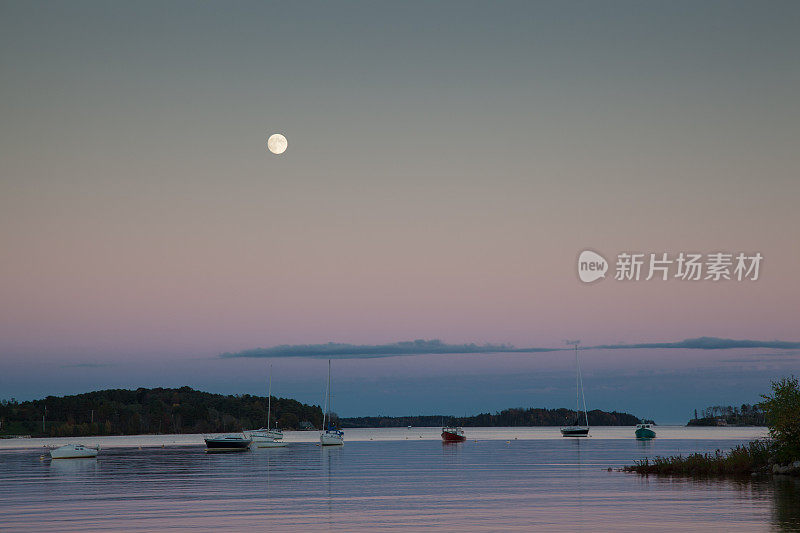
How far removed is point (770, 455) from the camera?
63.4 m

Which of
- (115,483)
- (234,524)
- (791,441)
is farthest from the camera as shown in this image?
(115,483)

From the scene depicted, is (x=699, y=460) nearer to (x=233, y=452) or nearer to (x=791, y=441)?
(x=791, y=441)

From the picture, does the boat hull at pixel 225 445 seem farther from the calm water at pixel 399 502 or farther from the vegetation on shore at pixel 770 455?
the vegetation on shore at pixel 770 455

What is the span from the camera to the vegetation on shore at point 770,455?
5800 cm

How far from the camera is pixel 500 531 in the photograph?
123 ft

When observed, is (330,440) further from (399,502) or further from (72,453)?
(399,502)

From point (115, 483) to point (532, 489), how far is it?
119 ft

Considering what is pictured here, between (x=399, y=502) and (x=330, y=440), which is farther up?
(x=399, y=502)

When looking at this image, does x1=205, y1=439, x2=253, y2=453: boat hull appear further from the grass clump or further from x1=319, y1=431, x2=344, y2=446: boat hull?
the grass clump

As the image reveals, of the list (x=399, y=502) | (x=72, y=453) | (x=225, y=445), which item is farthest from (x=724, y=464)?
(x=225, y=445)

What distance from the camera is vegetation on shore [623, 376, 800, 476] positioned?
58000 millimetres

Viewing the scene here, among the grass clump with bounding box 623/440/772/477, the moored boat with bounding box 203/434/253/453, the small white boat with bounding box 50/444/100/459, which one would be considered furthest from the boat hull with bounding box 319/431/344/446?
the grass clump with bounding box 623/440/772/477

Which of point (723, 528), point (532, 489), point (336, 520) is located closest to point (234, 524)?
point (336, 520)

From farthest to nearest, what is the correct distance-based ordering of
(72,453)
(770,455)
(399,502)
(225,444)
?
(225,444)
(72,453)
(770,455)
(399,502)
